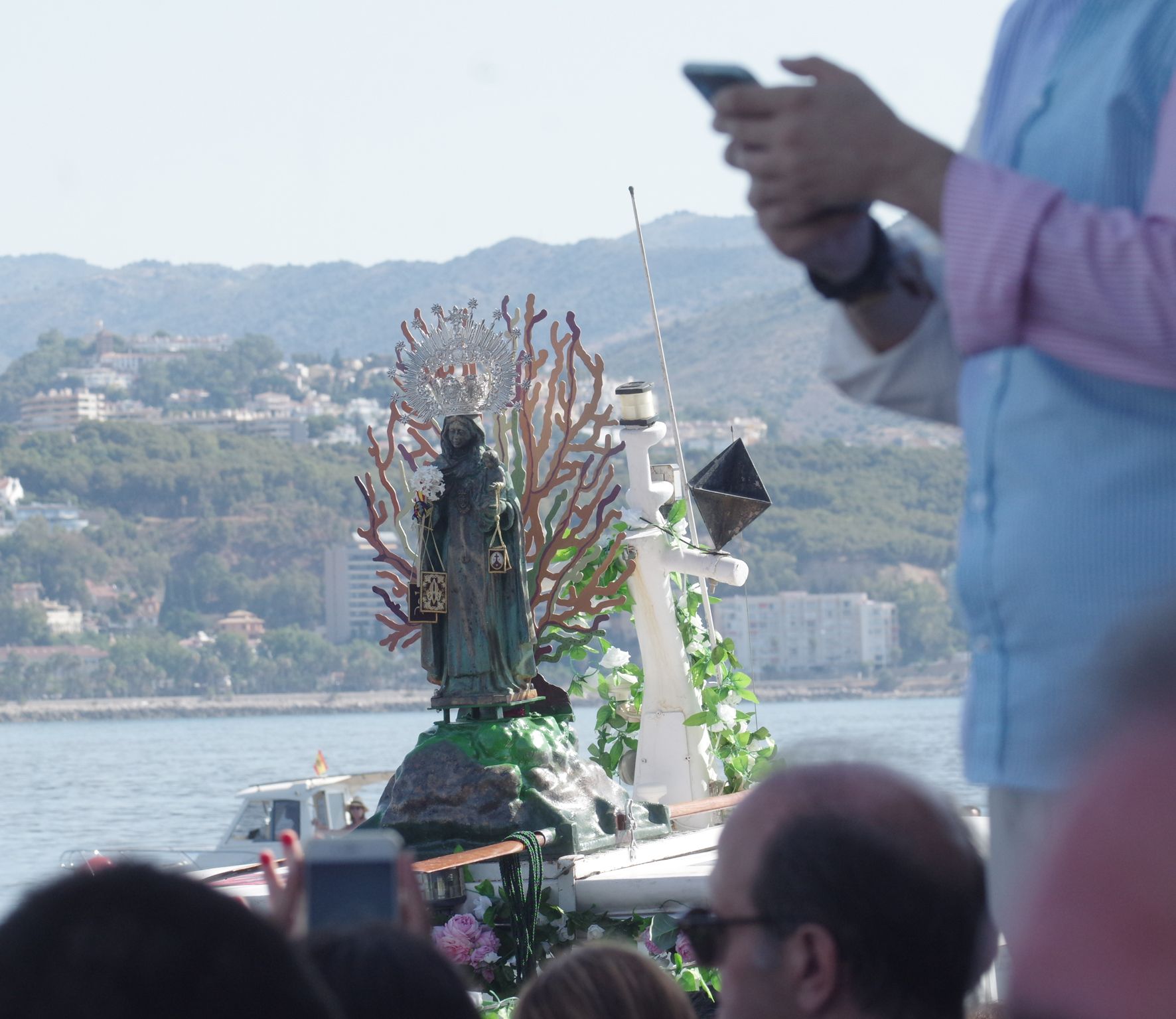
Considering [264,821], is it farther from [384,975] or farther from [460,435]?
[384,975]

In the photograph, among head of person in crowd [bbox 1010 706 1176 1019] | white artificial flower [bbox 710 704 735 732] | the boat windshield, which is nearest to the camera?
head of person in crowd [bbox 1010 706 1176 1019]

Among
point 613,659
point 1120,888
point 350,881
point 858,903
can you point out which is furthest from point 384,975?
point 613,659

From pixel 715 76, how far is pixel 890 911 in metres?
0.70

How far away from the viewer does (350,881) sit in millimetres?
1590

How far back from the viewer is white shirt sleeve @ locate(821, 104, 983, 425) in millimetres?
1735

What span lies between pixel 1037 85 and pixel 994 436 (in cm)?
33

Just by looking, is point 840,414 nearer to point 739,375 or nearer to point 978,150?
point 739,375

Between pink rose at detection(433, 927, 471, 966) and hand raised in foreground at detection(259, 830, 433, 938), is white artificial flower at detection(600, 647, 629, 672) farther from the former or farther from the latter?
hand raised in foreground at detection(259, 830, 433, 938)

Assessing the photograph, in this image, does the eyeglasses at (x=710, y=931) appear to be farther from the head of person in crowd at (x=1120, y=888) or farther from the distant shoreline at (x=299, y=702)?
the distant shoreline at (x=299, y=702)

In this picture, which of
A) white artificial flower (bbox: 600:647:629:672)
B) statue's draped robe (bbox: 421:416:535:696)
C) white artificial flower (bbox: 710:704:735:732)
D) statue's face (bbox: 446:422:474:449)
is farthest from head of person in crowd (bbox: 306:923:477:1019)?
white artificial flower (bbox: 600:647:629:672)

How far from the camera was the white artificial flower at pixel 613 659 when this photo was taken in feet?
30.6

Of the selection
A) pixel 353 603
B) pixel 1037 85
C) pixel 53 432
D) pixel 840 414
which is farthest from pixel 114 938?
pixel 840 414

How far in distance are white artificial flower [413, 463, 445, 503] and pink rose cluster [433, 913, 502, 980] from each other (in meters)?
1.74

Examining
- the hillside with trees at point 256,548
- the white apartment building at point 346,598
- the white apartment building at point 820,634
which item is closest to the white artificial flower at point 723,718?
the hillside with trees at point 256,548
